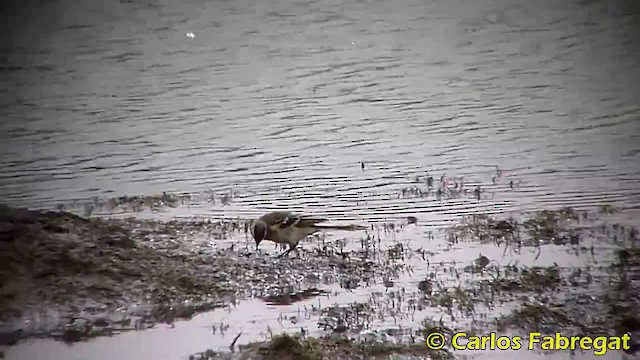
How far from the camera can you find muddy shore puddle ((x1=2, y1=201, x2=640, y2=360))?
163 cm

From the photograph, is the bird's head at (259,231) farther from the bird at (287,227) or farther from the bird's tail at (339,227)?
the bird's tail at (339,227)

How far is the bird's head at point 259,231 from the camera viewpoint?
1.69 meters

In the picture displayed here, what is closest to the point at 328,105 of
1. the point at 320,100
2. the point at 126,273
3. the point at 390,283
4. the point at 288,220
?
the point at 320,100

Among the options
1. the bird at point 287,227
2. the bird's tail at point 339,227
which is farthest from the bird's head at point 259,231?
the bird's tail at point 339,227

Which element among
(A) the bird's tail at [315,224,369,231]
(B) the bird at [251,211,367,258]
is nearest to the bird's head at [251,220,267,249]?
(B) the bird at [251,211,367,258]

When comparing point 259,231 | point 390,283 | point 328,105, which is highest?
point 328,105

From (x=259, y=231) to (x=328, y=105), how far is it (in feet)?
1.39

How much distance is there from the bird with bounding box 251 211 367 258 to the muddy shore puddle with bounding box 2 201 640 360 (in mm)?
26

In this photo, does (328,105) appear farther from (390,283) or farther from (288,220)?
(390,283)

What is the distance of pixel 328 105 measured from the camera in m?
1.75

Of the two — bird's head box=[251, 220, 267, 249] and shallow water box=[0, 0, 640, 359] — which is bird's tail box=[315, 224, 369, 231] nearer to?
shallow water box=[0, 0, 640, 359]

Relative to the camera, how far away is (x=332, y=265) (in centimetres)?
168

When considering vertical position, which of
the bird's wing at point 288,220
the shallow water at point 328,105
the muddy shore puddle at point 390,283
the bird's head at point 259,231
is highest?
the shallow water at point 328,105

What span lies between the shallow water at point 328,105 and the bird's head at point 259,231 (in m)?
0.04
